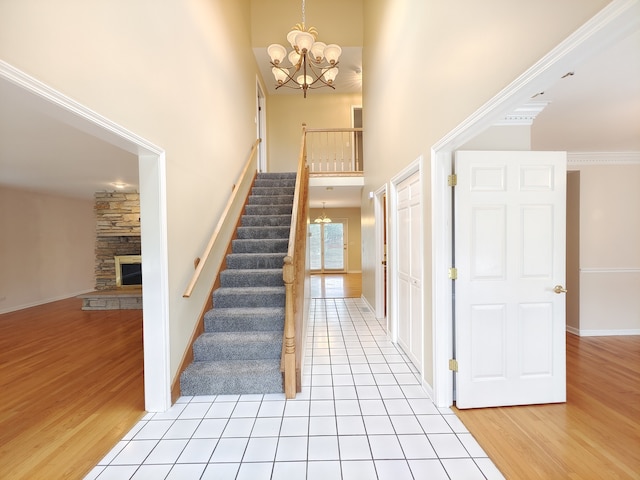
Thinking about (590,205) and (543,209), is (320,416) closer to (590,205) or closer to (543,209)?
(543,209)

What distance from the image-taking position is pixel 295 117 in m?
7.76

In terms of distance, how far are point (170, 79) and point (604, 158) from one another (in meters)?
5.20

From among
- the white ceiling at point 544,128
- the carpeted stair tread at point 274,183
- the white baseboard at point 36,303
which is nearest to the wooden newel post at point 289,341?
the white ceiling at point 544,128

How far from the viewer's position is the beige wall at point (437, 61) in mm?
1274

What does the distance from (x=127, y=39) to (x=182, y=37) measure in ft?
3.31

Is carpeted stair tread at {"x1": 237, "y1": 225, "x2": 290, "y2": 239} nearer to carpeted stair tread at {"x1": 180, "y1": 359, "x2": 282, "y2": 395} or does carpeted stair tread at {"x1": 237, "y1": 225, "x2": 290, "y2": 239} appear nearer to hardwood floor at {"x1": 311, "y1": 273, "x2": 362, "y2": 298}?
carpeted stair tread at {"x1": 180, "y1": 359, "x2": 282, "y2": 395}

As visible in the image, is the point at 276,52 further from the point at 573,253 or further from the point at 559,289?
the point at 573,253

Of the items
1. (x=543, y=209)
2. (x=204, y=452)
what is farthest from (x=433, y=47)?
(x=204, y=452)

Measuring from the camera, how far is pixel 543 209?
7.46 feet

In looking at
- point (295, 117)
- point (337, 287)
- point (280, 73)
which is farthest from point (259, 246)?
point (295, 117)

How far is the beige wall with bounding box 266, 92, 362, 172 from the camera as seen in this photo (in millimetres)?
7723

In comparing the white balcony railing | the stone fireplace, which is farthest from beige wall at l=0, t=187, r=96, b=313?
the white balcony railing

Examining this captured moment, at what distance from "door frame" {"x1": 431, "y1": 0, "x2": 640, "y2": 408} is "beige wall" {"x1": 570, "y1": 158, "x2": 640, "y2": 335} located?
2.91 meters

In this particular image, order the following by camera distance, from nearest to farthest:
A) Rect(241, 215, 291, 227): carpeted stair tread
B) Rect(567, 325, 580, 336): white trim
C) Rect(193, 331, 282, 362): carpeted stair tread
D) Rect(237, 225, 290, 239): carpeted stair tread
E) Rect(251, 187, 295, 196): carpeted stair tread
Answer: Rect(193, 331, 282, 362): carpeted stair tread → Rect(567, 325, 580, 336): white trim → Rect(237, 225, 290, 239): carpeted stair tread → Rect(241, 215, 291, 227): carpeted stair tread → Rect(251, 187, 295, 196): carpeted stair tread
